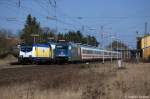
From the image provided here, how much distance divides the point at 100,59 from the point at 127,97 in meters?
70.8

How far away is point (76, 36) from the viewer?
13912 cm

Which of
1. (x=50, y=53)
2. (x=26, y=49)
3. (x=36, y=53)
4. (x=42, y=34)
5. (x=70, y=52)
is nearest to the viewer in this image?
(x=26, y=49)

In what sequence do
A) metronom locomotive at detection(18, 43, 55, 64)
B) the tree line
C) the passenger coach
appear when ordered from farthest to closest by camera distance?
the tree line < the passenger coach < metronom locomotive at detection(18, 43, 55, 64)

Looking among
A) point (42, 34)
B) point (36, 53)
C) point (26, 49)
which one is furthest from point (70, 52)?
point (42, 34)

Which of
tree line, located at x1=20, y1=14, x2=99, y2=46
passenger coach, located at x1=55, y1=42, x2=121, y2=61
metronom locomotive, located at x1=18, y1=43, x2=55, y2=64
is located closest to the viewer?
metronom locomotive, located at x1=18, y1=43, x2=55, y2=64

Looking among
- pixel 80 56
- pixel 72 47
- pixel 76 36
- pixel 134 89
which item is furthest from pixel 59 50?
pixel 76 36

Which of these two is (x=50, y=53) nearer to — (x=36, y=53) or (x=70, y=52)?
(x=36, y=53)

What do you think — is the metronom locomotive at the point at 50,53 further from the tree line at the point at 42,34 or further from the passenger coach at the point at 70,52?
the tree line at the point at 42,34

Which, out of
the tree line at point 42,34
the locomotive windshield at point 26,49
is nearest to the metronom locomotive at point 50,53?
the locomotive windshield at point 26,49

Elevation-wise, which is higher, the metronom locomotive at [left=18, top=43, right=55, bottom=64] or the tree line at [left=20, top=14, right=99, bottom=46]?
the tree line at [left=20, top=14, right=99, bottom=46]

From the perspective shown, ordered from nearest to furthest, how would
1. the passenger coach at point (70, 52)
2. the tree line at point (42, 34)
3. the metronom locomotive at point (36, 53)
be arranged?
the metronom locomotive at point (36, 53)
the passenger coach at point (70, 52)
the tree line at point (42, 34)

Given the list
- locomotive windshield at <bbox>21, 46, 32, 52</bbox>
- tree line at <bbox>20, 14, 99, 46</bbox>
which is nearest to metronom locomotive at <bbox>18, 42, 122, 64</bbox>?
locomotive windshield at <bbox>21, 46, 32, 52</bbox>

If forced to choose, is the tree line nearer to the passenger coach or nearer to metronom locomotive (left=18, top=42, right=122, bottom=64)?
the passenger coach

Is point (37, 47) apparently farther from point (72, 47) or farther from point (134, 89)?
point (134, 89)
